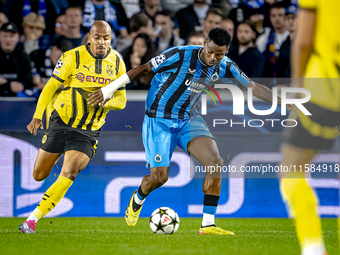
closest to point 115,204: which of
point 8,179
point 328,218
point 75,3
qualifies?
point 8,179

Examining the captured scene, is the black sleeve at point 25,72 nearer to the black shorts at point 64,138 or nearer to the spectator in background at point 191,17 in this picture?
the black shorts at point 64,138

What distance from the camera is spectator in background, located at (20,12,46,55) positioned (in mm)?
7445

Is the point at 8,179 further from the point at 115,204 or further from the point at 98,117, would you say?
the point at 98,117

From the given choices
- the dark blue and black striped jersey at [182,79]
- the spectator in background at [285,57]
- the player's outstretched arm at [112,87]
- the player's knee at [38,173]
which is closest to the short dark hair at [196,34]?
the spectator in background at [285,57]

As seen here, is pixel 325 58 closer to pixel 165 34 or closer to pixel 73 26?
pixel 165 34

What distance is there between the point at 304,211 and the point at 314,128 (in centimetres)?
47

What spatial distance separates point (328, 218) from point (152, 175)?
9.37 ft

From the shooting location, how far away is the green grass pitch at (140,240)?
342cm

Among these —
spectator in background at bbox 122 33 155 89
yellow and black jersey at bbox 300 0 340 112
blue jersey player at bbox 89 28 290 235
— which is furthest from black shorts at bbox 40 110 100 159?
yellow and black jersey at bbox 300 0 340 112

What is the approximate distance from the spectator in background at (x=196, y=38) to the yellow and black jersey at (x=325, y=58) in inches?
183

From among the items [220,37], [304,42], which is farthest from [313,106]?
[220,37]

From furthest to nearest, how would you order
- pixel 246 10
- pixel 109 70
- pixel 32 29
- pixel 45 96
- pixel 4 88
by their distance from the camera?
1. pixel 246 10
2. pixel 32 29
3. pixel 4 88
4. pixel 109 70
5. pixel 45 96

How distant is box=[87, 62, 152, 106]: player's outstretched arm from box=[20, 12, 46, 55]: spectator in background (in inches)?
135

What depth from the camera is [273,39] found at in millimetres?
7434
